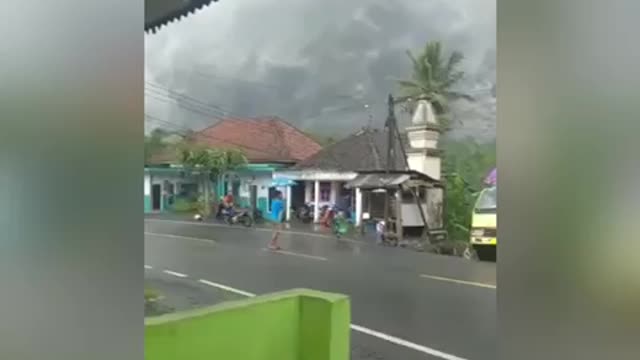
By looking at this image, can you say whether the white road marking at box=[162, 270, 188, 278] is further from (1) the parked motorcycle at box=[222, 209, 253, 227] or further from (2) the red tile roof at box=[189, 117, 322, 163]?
(2) the red tile roof at box=[189, 117, 322, 163]

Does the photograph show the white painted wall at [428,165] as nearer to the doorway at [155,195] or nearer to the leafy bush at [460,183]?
the leafy bush at [460,183]

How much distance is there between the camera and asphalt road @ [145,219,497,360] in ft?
12.1

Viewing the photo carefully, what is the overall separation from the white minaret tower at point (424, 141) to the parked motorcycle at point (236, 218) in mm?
1876

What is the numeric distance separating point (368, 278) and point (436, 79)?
79.0 inches

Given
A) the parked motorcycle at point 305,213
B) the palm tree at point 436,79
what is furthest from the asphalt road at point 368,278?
the palm tree at point 436,79

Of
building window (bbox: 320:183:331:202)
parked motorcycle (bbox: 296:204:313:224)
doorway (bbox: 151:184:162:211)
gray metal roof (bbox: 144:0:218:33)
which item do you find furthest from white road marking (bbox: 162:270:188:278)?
gray metal roof (bbox: 144:0:218:33)

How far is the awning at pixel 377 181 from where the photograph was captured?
6074 millimetres

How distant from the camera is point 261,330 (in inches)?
72.2
